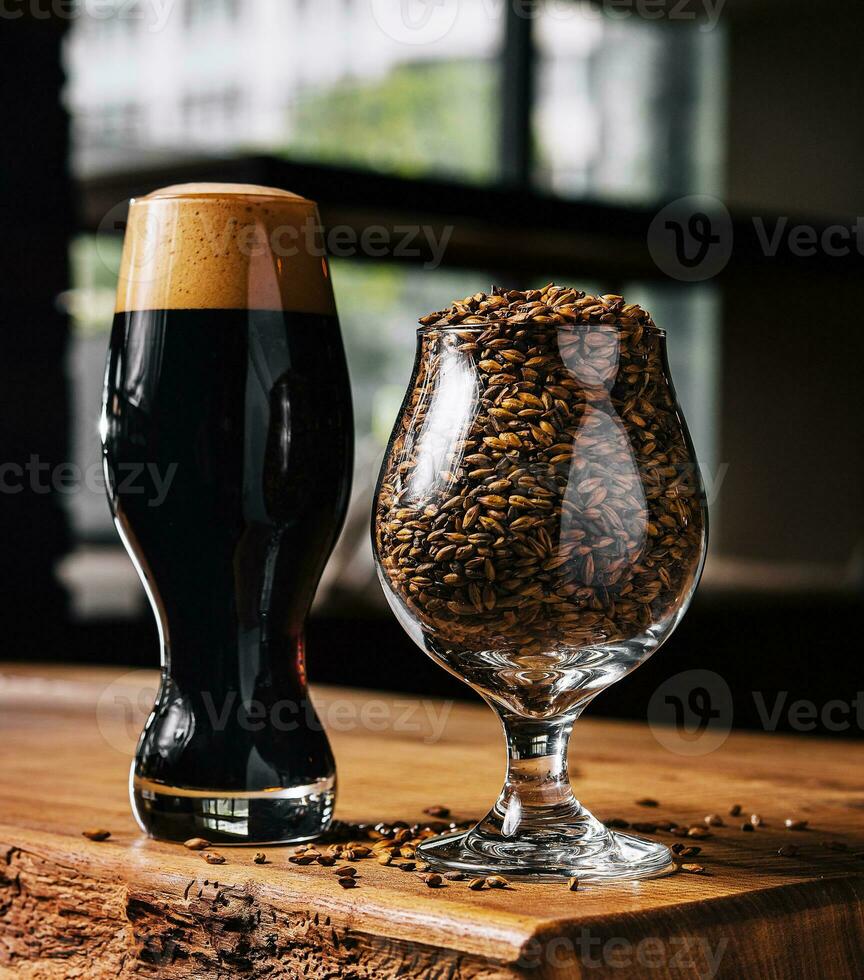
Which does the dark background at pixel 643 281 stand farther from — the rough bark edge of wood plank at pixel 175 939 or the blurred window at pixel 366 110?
the rough bark edge of wood plank at pixel 175 939

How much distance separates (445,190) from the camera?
421 cm

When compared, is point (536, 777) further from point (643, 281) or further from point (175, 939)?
point (643, 281)

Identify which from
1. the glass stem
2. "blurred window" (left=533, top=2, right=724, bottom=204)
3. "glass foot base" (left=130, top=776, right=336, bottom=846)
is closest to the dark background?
"blurred window" (left=533, top=2, right=724, bottom=204)

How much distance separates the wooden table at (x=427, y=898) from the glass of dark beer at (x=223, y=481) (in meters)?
0.05

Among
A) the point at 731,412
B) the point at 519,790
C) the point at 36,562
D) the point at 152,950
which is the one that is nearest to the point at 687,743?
the point at 519,790

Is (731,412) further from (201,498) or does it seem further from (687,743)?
(201,498)

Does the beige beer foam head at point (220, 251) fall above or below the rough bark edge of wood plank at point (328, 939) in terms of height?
above

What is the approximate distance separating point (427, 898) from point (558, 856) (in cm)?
9

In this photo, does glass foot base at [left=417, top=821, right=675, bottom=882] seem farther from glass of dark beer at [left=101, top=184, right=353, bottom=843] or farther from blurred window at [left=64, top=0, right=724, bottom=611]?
blurred window at [left=64, top=0, right=724, bottom=611]

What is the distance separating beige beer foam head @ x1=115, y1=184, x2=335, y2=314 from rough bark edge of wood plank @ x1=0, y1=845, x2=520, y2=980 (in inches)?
12.7

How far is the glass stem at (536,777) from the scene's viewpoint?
757mm

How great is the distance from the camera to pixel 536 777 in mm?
762

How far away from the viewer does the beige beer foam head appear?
83 centimetres

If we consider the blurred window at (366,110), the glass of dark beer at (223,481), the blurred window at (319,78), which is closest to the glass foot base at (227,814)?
the glass of dark beer at (223,481)
